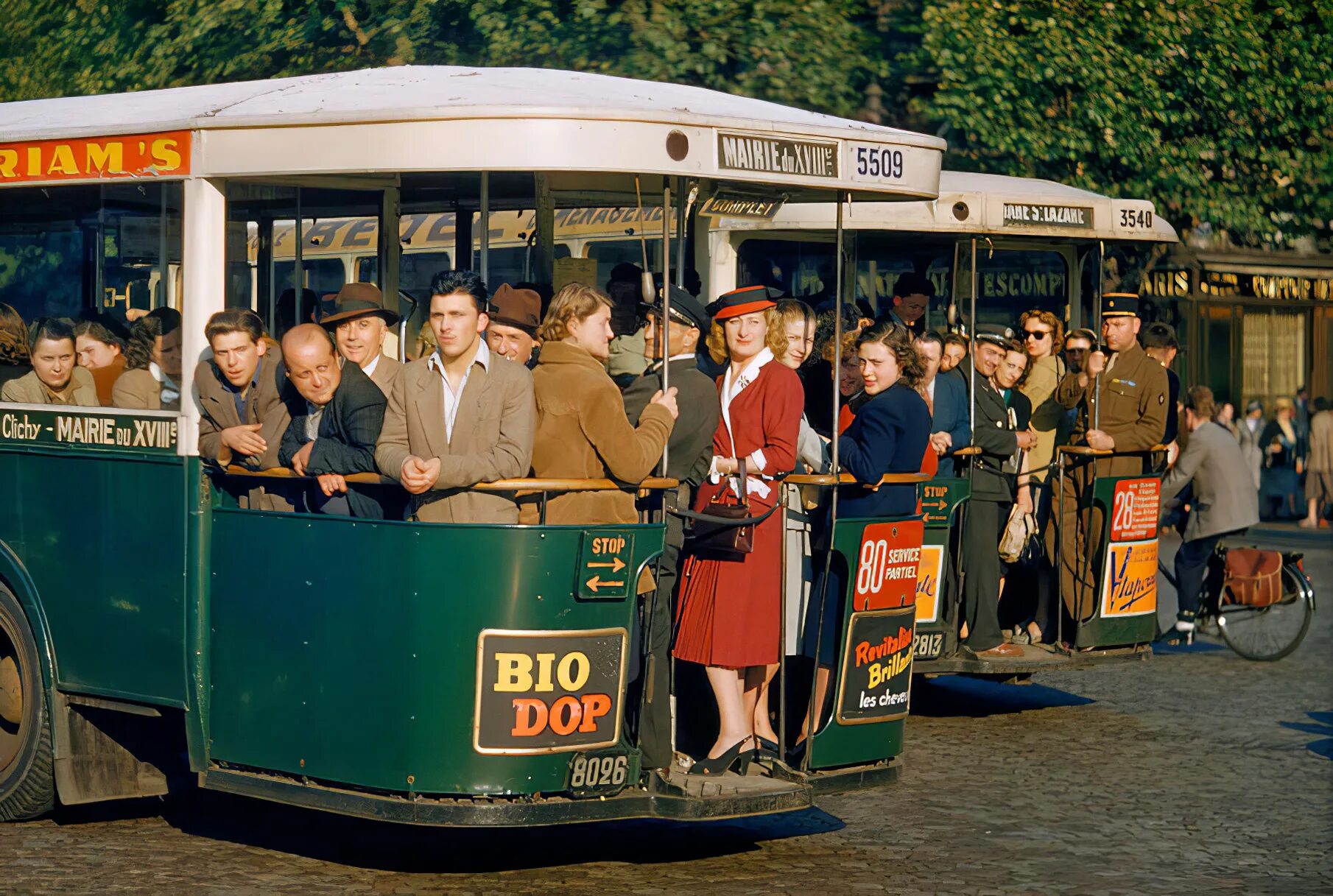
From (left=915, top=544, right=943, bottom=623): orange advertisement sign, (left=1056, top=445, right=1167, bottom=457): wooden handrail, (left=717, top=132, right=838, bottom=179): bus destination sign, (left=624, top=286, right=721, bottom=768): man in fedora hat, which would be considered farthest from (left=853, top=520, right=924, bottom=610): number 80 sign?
(left=1056, top=445, right=1167, bottom=457): wooden handrail

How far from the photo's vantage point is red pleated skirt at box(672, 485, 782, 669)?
7.60 m

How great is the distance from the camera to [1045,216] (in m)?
11.6

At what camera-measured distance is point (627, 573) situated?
704cm

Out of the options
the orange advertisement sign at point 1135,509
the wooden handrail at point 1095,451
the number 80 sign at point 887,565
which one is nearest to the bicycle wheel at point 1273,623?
the orange advertisement sign at point 1135,509

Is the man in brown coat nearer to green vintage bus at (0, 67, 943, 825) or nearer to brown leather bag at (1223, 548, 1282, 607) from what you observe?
green vintage bus at (0, 67, 943, 825)

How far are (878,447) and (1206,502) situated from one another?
6.14 meters

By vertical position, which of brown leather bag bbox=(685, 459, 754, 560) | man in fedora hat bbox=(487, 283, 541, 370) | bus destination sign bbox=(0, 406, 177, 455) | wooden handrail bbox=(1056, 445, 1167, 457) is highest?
man in fedora hat bbox=(487, 283, 541, 370)

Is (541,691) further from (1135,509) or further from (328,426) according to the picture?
(1135,509)

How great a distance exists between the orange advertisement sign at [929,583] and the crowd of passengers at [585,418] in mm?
1566

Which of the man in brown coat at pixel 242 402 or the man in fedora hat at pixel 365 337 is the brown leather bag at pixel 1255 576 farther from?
the man in brown coat at pixel 242 402

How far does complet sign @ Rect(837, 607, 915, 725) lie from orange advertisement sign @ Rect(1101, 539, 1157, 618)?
3.23 meters

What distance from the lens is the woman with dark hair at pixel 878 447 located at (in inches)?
308

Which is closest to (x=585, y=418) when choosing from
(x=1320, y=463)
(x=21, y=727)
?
(x=21, y=727)

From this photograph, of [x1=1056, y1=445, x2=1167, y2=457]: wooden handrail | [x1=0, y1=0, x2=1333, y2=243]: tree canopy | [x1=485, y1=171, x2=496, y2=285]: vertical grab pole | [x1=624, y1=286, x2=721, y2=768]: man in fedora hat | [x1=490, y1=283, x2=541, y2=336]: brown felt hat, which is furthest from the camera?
[x1=0, y1=0, x2=1333, y2=243]: tree canopy
